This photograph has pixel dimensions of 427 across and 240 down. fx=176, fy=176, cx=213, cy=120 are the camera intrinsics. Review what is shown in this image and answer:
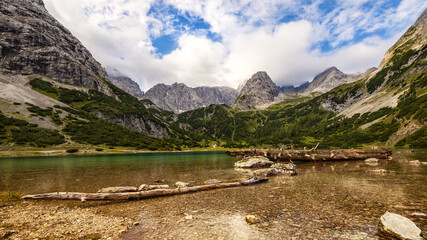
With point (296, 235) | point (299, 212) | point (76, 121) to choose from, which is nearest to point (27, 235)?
point (296, 235)

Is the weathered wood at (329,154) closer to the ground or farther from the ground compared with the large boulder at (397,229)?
closer to the ground

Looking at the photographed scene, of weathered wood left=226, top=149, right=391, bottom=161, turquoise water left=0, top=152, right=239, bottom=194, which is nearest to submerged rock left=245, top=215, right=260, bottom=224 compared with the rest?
turquoise water left=0, top=152, right=239, bottom=194

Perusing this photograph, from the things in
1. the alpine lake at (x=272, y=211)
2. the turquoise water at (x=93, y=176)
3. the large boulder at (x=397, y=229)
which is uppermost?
the large boulder at (x=397, y=229)

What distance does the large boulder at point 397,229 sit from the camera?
6414mm

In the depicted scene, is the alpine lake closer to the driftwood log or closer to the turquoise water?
the turquoise water

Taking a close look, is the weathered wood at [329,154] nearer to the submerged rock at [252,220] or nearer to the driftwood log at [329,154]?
the driftwood log at [329,154]

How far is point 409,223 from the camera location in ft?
→ 22.8

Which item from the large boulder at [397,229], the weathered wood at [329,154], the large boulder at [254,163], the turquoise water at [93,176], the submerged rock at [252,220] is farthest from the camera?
the weathered wood at [329,154]

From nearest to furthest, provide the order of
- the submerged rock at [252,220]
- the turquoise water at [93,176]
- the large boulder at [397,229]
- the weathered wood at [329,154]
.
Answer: the large boulder at [397,229], the submerged rock at [252,220], the turquoise water at [93,176], the weathered wood at [329,154]

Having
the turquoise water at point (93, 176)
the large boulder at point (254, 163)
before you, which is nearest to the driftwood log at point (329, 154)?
the large boulder at point (254, 163)

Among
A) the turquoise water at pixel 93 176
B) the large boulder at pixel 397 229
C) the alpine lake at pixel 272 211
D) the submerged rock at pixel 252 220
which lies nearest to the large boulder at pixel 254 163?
the turquoise water at pixel 93 176

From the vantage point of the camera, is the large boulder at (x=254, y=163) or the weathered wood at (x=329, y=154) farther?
the weathered wood at (x=329, y=154)

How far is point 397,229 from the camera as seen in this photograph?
675cm

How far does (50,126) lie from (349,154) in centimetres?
18205
